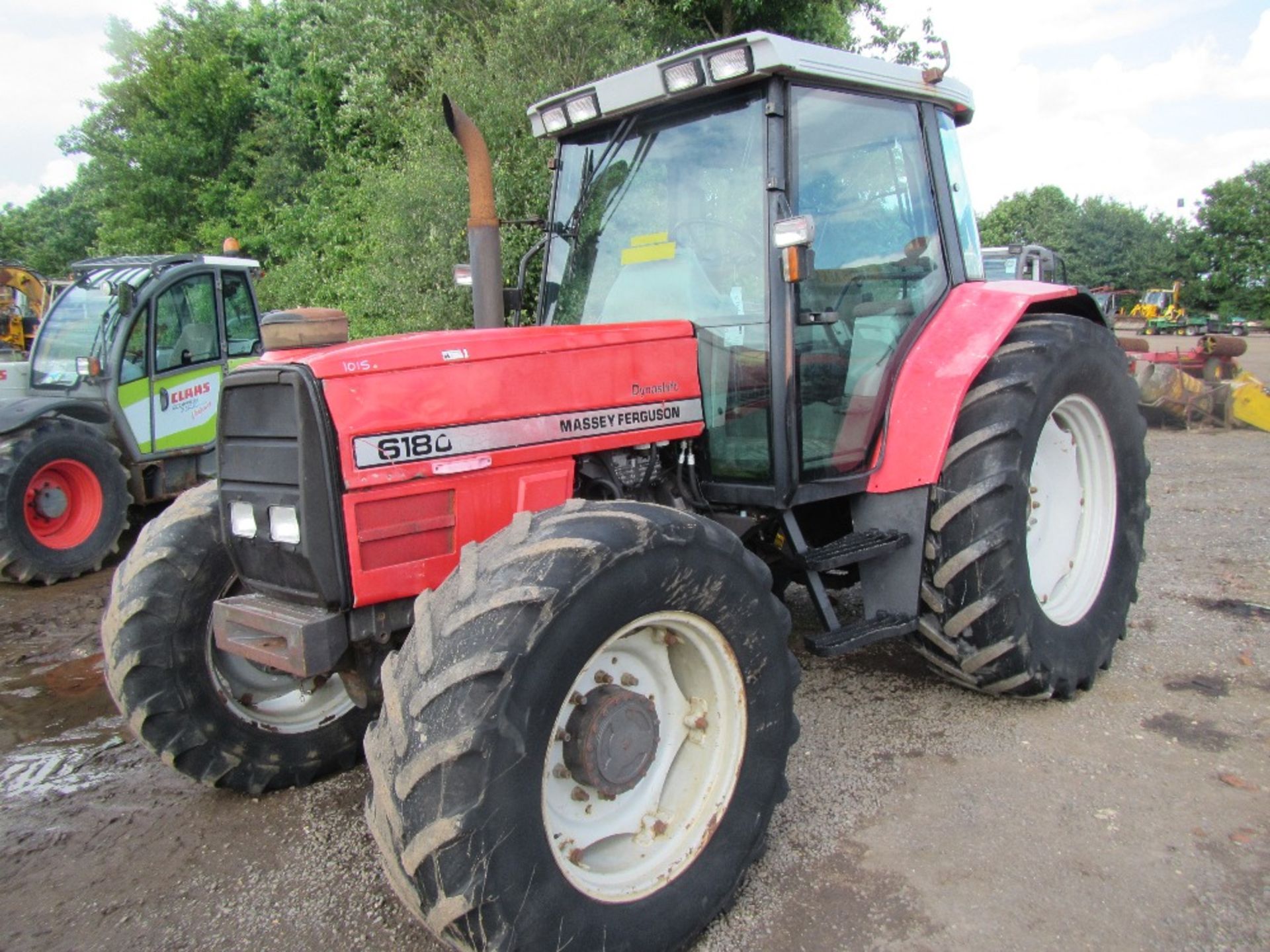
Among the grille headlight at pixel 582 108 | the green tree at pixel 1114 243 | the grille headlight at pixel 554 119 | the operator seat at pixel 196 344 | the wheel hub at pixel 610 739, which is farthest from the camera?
the green tree at pixel 1114 243

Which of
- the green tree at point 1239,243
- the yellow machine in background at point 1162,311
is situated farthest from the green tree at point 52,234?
the green tree at point 1239,243

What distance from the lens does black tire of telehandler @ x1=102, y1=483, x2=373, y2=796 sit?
3018mm

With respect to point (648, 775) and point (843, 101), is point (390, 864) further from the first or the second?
point (843, 101)

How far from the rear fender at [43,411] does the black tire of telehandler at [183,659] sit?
14.4ft

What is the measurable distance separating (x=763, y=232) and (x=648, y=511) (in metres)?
1.25

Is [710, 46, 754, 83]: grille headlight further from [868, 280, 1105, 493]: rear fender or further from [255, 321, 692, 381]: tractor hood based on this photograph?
[868, 280, 1105, 493]: rear fender

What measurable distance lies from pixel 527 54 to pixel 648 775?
10743 mm

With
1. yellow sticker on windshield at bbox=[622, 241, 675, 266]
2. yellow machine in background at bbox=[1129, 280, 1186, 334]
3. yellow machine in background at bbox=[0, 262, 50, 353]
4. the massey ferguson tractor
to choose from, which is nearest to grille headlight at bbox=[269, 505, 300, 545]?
the massey ferguson tractor

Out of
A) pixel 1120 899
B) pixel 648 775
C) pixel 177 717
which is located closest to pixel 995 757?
pixel 1120 899

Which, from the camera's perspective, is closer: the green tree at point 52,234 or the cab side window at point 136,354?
the cab side window at point 136,354

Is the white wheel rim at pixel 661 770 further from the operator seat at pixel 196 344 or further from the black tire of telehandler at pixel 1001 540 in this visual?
the operator seat at pixel 196 344

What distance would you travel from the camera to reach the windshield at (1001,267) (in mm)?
10969

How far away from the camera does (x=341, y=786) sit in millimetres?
3348

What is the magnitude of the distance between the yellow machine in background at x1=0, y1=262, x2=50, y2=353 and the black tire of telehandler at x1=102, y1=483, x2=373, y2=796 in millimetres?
10303
